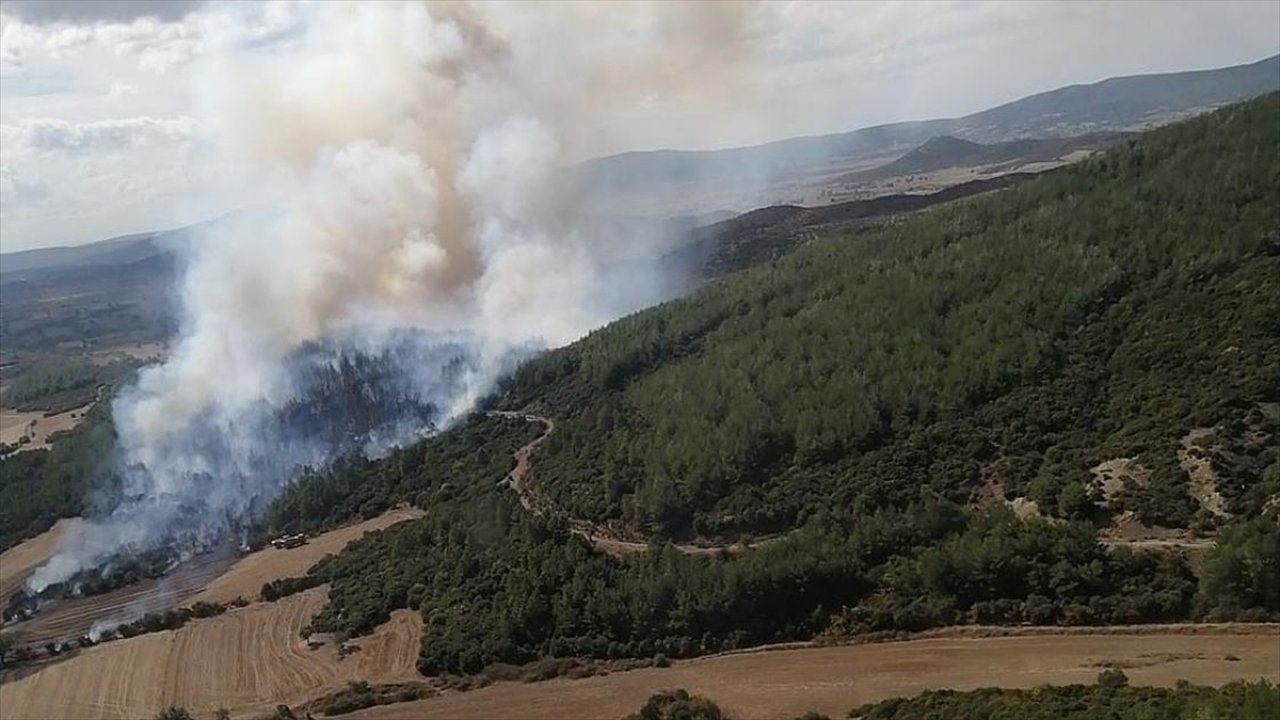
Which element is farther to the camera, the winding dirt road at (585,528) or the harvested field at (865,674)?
the winding dirt road at (585,528)

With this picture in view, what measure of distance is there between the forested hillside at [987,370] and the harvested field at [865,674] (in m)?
8.56

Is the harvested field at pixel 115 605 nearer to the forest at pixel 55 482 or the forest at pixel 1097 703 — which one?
the forest at pixel 55 482

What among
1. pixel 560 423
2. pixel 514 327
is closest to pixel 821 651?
pixel 560 423

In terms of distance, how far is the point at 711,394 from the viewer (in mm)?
70500

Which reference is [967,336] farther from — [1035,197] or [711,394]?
[1035,197]

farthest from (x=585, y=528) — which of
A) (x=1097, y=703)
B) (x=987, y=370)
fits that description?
(x=1097, y=703)

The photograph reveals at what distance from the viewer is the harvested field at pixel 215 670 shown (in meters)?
52.8

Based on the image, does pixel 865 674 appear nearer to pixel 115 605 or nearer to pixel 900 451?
pixel 900 451

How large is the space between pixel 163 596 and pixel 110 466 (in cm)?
2619

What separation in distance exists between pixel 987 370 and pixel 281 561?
150 ft

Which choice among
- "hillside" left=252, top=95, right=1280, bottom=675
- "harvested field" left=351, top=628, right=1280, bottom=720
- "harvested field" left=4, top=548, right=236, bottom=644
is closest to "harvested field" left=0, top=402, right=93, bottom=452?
"harvested field" left=4, top=548, right=236, bottom=644

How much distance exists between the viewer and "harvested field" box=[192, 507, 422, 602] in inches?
2662

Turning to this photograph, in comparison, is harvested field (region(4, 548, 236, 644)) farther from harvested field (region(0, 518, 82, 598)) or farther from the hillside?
the hillside

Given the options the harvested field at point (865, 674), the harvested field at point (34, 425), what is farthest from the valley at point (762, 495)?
the harvested field at point (34, 425)
